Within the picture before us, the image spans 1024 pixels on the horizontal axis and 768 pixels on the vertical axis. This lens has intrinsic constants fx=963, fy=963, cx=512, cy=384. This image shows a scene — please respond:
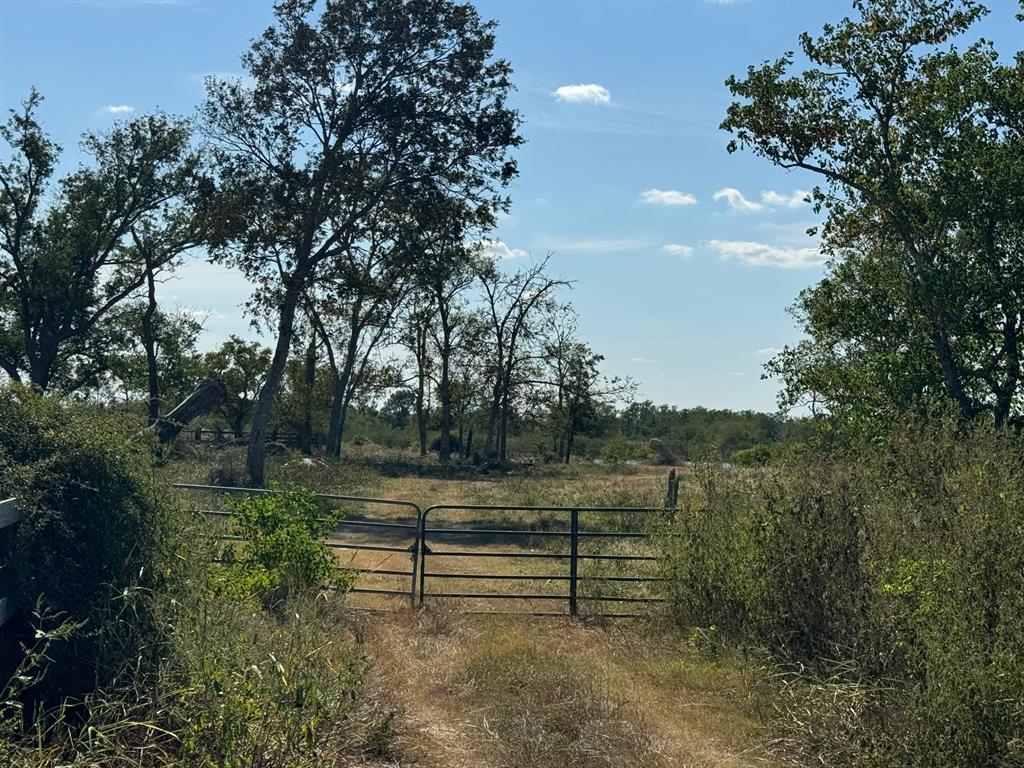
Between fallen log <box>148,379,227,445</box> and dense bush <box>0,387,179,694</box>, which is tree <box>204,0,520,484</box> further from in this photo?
dense bush <box>0,387,179,694</box>

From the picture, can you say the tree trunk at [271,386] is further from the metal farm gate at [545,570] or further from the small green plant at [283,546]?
the small green plant at [283,546]

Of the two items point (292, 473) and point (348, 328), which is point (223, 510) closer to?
point (292, 473)

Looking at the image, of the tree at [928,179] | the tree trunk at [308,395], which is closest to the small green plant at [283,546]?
the tree at [928,179]

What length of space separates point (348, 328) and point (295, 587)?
39.2 meters

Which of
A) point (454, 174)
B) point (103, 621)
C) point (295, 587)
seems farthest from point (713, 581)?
point (454, 174)

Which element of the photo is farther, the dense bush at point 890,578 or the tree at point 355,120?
the tree at point 355,120

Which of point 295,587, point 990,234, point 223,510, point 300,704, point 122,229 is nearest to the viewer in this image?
point 300,704

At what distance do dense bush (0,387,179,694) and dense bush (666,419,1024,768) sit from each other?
191 inches

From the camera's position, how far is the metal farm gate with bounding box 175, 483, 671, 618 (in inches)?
444

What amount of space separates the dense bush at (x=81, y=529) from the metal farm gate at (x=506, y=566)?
9.62 feet

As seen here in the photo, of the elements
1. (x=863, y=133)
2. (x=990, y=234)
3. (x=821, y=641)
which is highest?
(x=863, y=133)

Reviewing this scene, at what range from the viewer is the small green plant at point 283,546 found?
9484 mm

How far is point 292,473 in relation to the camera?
2806 cm

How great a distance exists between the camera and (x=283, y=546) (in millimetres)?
9719
